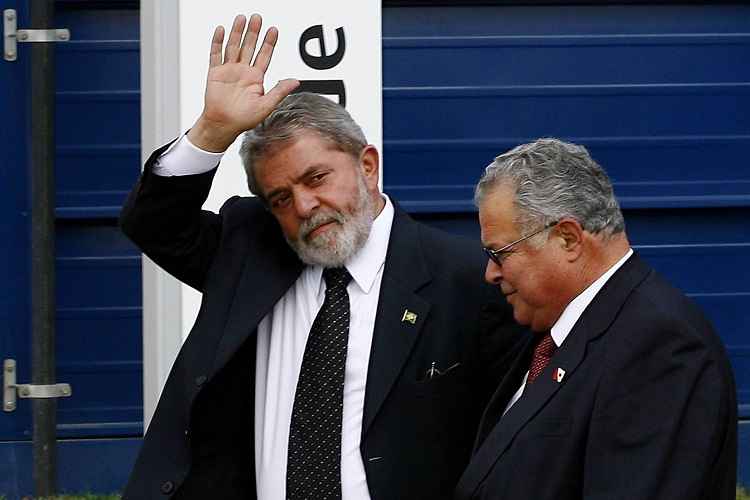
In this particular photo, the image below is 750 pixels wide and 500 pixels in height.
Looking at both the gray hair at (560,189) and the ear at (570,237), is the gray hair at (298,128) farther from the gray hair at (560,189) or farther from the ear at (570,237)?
the ear at (570,237)

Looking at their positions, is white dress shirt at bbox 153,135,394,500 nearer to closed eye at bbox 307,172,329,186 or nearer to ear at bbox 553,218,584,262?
closed eye at bbox 307,172,329,186

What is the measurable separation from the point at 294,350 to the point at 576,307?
2.05 ft

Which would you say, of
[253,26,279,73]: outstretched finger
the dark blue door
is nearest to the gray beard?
[253,26,279,73]: outstretched finger

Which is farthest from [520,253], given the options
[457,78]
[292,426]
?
[457,78]

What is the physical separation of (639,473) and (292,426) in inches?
31.1

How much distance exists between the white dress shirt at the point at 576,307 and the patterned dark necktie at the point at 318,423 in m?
→ 0.40

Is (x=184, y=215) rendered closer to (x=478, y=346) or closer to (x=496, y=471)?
(x=478, y=346)

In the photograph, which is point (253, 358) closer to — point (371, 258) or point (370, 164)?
point (371, 258)

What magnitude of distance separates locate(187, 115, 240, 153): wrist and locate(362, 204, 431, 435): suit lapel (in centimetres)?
42

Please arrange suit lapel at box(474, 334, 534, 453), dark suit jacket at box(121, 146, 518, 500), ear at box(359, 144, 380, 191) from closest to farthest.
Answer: suit lapel at box(474, 334, 534, 453) < dark suit jacket at box(121, 146, 518, 500) < ear at box(359, 144, 380, 191)

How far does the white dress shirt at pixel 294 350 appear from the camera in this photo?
2992 millimetres

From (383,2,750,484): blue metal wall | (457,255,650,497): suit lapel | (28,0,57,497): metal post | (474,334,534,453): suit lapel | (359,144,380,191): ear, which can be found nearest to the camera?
(457,255,650,497): suit lapel

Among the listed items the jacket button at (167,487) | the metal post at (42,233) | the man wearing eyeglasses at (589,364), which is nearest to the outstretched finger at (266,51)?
the man wearing eyeglasses at (589,364)

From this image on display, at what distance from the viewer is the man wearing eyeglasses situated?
2.49 metres
